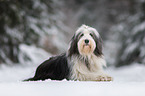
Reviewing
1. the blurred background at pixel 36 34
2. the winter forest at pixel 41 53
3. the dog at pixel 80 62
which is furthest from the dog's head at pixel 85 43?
the blurred background at pixel 36 34

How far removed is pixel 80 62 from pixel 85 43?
0.34 metres

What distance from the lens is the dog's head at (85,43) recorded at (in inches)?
187

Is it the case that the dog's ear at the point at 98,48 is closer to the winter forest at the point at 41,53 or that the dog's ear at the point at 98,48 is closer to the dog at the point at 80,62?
the dog at the point at 80,62

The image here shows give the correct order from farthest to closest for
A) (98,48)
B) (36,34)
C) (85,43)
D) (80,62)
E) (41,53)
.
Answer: (41,53), (36,34), (98,48), (80,62), (85,43)

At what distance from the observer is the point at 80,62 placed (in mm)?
4930

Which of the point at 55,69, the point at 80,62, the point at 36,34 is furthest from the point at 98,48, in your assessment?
the point at 36,34

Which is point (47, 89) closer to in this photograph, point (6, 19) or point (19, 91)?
point (19, 91)

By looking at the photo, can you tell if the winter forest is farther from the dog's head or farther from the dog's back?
the dog's head

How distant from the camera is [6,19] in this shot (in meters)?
13.1

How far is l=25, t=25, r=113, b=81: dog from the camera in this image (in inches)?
188

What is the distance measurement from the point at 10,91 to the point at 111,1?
33.0 metres

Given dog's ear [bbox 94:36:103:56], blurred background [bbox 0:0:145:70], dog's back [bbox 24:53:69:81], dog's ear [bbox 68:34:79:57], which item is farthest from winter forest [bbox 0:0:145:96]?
dog's ear [bbox 68:34:79:57]

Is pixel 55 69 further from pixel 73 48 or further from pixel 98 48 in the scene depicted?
pixel 98 48

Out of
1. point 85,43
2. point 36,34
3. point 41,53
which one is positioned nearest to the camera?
point 85,43
